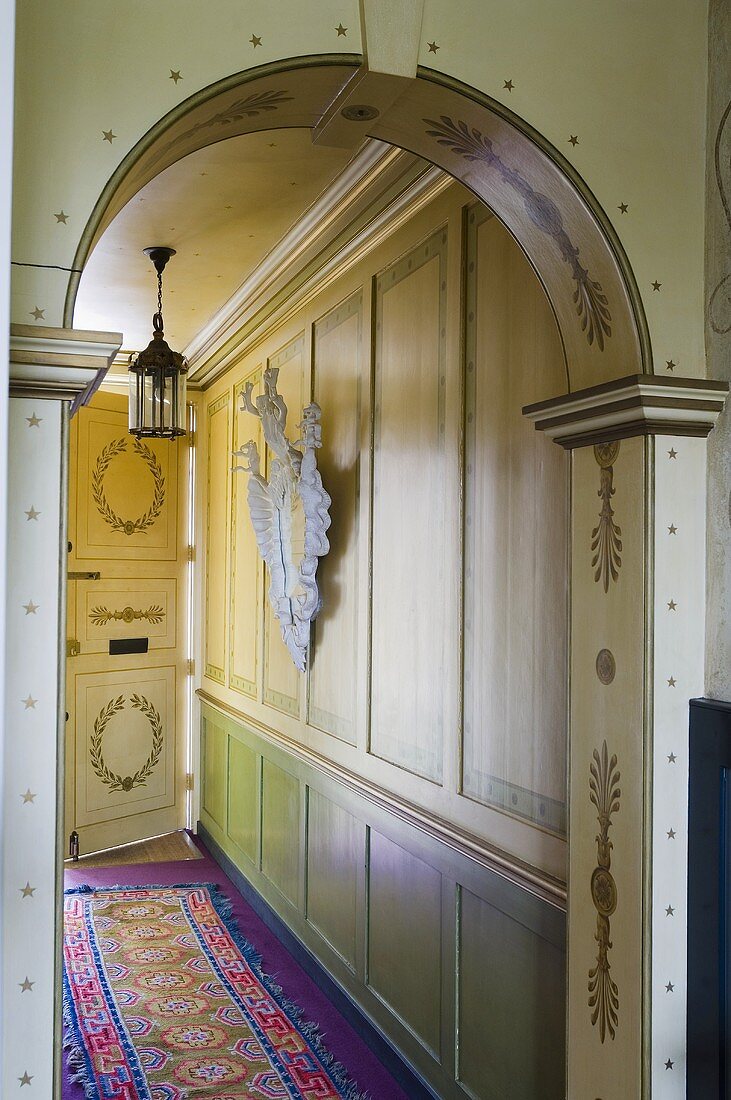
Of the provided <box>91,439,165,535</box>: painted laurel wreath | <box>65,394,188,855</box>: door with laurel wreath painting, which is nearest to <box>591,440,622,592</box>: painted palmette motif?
<box>65,394,188,855</box>: door with laurel wreath painting

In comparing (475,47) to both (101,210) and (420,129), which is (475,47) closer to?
(420,129)

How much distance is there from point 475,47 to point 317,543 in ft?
6.86

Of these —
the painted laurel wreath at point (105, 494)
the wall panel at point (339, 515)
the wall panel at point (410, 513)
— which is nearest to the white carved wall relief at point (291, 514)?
the wall panel at point (339, 515)

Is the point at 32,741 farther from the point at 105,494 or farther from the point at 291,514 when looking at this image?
the point at 105,494

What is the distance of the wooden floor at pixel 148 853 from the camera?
555 cm

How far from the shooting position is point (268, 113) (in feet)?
5.68

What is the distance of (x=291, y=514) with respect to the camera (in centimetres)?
385

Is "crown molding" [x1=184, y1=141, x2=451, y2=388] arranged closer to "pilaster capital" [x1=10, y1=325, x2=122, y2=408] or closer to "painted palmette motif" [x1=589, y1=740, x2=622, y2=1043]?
"pilaster capital" [x1=10, y1=325, x2=122, y2=408]

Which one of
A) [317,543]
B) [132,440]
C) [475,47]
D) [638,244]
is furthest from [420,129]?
[132,440]

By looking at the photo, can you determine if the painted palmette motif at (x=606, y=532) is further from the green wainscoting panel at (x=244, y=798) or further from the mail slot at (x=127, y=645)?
the mail slot at (x=127, y=645)

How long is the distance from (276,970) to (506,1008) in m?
1.80

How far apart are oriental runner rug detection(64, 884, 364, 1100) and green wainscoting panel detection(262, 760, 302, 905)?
32cm

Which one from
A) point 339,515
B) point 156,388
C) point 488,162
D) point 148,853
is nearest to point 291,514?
point 339,515

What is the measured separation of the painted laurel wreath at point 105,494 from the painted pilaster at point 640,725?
177 inches
